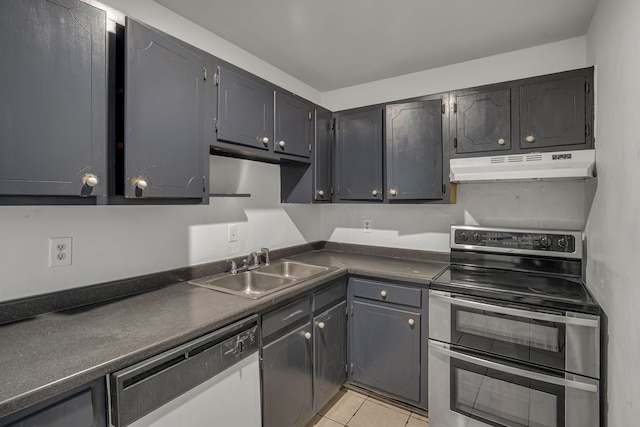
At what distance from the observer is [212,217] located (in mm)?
2062

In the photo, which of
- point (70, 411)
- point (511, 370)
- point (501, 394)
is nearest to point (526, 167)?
point (511, 370)

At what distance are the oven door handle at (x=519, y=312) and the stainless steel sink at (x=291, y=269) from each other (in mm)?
793

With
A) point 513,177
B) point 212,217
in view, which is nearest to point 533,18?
point 513,177

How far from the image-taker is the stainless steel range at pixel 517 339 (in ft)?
4.99

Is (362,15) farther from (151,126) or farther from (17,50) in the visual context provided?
(17,50)

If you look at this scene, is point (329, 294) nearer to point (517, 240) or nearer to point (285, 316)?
point (285, 316)

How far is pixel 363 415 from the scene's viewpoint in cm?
210

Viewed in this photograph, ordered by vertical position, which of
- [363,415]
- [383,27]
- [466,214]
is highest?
[383,27]

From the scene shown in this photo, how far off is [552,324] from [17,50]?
243 centimetres

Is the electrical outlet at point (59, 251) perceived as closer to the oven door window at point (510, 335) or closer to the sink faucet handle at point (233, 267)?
→ the sink faucet handle at point (233, 267)

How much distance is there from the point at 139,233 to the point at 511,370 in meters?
2.07

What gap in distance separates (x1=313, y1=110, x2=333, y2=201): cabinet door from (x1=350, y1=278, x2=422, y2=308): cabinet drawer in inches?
29.1

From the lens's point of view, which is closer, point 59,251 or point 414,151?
point 59,251

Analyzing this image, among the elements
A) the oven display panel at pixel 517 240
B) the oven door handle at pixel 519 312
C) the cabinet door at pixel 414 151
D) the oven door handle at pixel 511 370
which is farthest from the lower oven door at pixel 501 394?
the cabinet door at pixel 414 151
